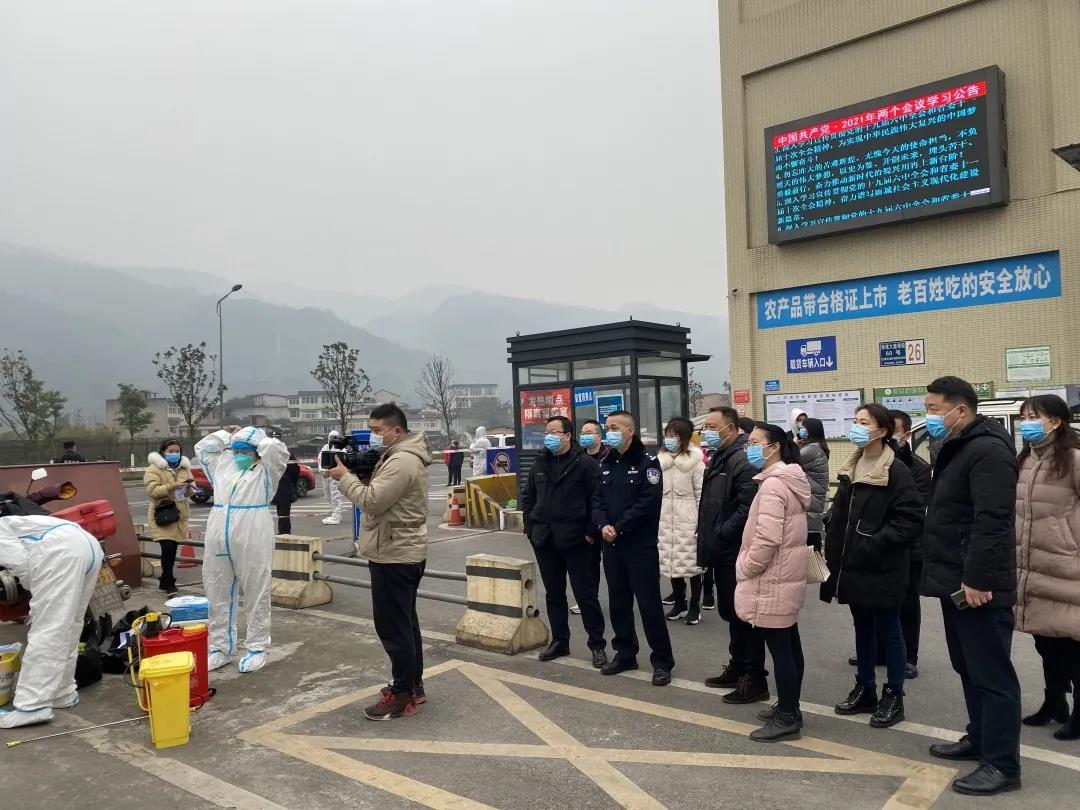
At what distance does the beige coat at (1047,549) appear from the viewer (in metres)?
3.93

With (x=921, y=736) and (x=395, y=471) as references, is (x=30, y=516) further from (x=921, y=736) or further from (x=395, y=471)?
(x=921, y=736)

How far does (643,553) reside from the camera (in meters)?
5.33

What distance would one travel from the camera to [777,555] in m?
4.28

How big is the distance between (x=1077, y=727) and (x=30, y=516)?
21.4ft

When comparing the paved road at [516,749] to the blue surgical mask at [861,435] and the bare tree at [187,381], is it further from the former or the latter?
the bare tree at [187,381]

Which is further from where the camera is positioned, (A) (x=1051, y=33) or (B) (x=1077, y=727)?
(A) (x=1051, y=33)

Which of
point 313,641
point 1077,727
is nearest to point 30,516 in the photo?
point 313,641

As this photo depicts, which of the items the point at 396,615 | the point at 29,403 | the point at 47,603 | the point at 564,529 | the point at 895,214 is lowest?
the point at 396,615

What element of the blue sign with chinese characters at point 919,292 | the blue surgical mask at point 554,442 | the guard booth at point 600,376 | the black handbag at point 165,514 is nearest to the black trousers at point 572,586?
the blue surgical mask at point 554,442

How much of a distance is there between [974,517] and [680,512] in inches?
146

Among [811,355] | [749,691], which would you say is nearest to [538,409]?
[811,355]

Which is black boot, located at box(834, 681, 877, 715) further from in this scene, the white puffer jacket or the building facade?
the building facade

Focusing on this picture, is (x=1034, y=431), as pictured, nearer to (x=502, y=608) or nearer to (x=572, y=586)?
(x=572, y=586)

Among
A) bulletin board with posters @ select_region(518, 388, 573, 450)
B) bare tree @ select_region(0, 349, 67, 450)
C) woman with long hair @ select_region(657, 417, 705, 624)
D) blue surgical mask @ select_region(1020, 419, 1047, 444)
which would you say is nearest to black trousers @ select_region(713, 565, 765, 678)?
woman with long hair @ select_region(657, 417, 705, 624)
